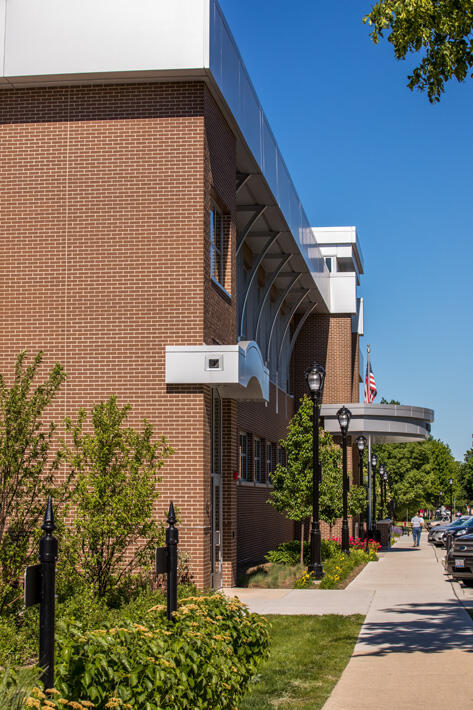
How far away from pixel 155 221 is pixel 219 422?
A: 17.3 feet

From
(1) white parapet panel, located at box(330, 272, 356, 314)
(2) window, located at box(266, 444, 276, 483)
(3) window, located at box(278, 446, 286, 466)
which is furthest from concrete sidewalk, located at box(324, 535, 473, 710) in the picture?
(1) white parapet panel, located at box(330, 272, 356, 314)

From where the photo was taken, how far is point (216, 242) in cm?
2027

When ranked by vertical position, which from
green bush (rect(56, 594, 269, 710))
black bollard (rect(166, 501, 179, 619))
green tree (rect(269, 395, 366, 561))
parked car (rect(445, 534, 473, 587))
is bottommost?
parked car (rect(445, 534, 473, 587))

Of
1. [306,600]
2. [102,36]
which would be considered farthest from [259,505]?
[102,36]

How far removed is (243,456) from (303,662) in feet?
57.0

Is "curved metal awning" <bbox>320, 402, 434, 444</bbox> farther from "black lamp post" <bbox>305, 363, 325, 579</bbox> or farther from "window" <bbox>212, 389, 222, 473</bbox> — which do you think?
"window" <bbox>212, 389, 222, 473</bbox>

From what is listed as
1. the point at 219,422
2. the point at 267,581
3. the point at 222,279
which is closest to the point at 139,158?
the point at 222,279

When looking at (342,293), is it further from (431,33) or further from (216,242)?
(431,33)

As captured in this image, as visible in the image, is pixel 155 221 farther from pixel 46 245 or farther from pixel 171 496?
pixel 171 496

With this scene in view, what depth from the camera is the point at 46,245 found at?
17.7m

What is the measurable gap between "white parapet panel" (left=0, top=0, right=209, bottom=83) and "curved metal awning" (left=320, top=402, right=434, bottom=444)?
23.9 metres

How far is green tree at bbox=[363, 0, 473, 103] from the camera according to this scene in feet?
37.7

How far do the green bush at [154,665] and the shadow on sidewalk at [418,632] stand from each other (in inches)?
158

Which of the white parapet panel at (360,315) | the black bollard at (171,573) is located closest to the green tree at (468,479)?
the white parapet panel at (360,315)
